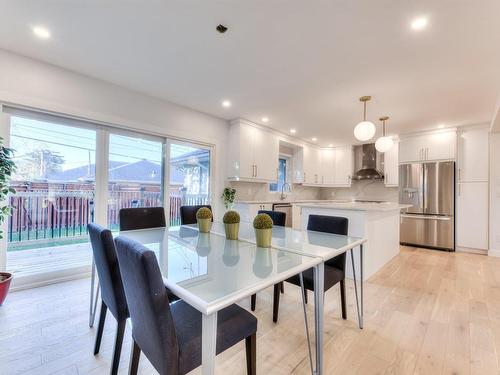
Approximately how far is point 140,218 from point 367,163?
17.8 feet

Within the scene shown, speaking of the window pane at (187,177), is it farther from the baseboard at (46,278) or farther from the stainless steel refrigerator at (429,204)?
the stainless steel refrigerator at (429,204)

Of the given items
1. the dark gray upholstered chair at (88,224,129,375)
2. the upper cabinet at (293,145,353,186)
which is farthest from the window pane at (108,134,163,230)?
the upper cabinet at (293,145,353,186)

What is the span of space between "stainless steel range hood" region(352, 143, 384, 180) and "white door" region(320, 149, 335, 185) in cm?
57

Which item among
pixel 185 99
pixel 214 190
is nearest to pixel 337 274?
pixel 214 190

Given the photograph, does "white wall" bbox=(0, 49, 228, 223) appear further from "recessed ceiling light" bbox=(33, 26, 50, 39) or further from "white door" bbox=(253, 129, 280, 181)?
"white door" bbox=(253, 129, 280, 181)

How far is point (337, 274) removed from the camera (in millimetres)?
1886

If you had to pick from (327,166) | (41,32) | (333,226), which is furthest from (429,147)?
(41,32)

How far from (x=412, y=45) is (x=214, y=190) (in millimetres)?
3197

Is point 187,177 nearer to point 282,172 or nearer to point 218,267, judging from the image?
point 282,172

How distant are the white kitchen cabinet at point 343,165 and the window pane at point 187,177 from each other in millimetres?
3730

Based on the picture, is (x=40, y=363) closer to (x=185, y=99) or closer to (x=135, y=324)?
(x=135, y=324)

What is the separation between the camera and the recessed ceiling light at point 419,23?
5.75 feet

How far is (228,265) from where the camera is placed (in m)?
1.22

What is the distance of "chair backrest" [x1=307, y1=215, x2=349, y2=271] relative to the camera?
198cm
